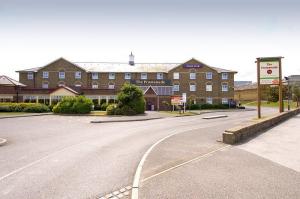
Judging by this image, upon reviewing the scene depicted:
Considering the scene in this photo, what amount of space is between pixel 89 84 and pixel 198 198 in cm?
5865

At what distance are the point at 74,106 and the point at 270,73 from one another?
2601 centimetres

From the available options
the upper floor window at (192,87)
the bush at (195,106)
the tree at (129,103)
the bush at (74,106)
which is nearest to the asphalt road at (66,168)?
the tree at (129,103)

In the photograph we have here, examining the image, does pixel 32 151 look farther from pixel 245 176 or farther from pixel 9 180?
pixel 245 176

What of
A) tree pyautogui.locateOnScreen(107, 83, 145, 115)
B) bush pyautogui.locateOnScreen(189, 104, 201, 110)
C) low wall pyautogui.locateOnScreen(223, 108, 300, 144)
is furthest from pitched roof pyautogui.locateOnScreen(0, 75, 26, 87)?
low wall pyautogui.locateOnScreen(223, 108, 300, 144)

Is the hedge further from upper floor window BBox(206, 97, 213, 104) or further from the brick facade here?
upper floor window BBox(206, 97, 213, 104)

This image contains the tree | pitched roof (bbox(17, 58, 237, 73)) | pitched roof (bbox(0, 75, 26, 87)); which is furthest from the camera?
pitched roof (bbox(17, 58, 237, 73))

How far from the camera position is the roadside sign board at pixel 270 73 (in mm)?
27156

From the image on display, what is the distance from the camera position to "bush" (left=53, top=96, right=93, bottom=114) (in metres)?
38.8

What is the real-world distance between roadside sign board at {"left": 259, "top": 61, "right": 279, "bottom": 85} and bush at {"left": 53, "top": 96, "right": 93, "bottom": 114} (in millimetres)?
24161

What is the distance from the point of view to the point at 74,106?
3881 centimetres

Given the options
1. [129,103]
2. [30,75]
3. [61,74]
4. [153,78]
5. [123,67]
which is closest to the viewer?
[129,103]

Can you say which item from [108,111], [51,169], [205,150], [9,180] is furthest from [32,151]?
[108,111]

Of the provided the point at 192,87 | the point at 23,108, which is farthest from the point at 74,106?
the point at 192,87

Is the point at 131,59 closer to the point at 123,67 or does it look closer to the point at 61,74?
the point at 123,67
